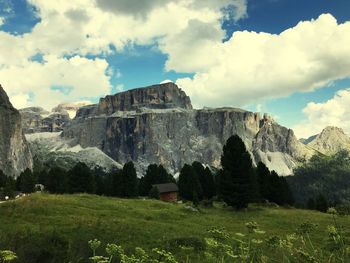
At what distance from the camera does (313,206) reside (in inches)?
3784

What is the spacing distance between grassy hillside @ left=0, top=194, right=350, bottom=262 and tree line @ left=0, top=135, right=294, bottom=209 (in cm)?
808

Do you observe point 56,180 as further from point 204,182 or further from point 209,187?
point 209,187

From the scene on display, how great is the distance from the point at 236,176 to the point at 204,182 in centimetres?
3630

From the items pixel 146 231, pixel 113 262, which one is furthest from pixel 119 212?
pixel 113 262

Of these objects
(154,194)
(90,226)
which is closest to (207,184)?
(154,194)

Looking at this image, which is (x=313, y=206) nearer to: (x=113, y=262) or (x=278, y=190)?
(x=278, y=190)

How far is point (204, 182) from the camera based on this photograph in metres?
101

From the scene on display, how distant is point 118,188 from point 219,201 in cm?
2239

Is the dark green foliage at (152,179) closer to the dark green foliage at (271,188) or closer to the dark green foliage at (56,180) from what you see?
the dark green foliage at (56,180)

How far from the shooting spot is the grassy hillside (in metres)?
24.0

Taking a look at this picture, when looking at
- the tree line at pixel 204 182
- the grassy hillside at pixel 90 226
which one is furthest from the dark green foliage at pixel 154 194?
the grassy hillside at pixel 90 226

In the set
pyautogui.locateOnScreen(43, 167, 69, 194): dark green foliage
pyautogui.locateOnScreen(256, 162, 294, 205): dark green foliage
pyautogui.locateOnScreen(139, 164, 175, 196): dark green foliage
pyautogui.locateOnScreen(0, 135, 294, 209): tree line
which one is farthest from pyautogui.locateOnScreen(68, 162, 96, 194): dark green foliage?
pyautogui.locateOnScreen(256, 162, 294, 205): dark green foliage

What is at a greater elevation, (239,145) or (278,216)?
(239,145)

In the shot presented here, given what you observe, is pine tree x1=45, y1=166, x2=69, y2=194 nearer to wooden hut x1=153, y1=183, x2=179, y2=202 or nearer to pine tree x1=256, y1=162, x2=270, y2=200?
wooden hut x1=153, y1=183, x2=179, y2=202
